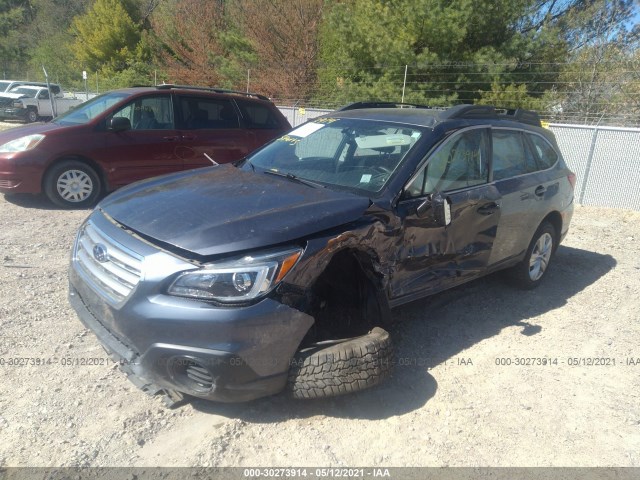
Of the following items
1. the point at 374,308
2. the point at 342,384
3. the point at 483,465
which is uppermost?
the point at 374,308

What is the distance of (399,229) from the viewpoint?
328 centimetres

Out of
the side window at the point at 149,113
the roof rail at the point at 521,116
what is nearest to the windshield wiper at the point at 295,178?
the roof rail at the point at 521,116

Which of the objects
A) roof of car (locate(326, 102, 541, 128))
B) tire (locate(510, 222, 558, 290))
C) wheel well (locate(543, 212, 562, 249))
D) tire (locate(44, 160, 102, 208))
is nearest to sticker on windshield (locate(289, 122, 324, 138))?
roof of car (locate(326, 102, 541, 128))

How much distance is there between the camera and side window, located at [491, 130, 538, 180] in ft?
14.2

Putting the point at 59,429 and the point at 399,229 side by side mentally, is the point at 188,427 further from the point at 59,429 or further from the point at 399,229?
the point at 399,229

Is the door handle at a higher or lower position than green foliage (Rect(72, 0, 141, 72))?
lower

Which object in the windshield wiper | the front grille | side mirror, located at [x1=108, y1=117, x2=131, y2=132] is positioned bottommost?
the front grille

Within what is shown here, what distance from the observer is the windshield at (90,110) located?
7.18m

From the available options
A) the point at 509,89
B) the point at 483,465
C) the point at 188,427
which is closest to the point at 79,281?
the point at 188,427

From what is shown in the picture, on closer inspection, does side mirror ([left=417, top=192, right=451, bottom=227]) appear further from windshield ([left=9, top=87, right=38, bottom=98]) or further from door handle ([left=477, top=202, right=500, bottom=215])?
windshield ([left=9, top=87, right=38, bottom=98])

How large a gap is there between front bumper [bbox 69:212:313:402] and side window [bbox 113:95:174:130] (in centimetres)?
513

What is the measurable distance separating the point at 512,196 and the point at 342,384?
2430 millimetres

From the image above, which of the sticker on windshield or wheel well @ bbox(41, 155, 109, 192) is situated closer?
the sticker on windshield

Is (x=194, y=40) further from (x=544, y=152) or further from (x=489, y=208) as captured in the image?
(x=489, y=208)
